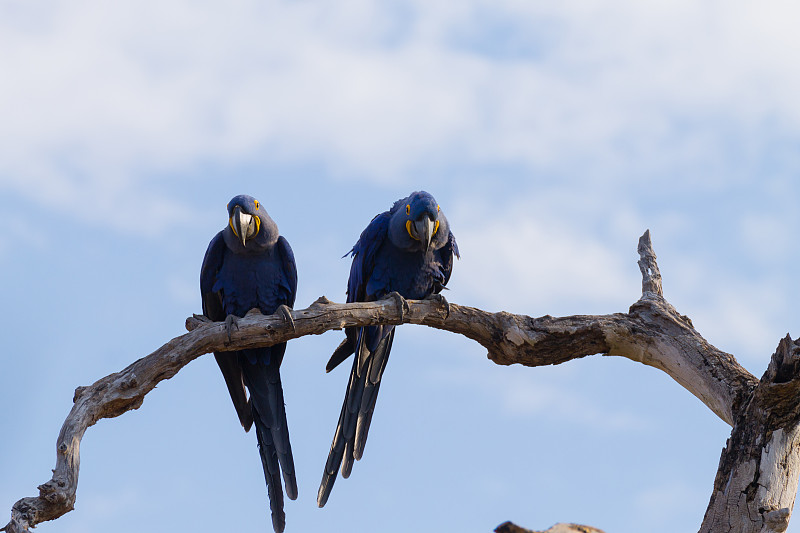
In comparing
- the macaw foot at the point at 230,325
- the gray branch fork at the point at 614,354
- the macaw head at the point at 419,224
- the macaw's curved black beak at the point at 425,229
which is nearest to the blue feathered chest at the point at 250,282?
the gray branch fork at the point at 614,354

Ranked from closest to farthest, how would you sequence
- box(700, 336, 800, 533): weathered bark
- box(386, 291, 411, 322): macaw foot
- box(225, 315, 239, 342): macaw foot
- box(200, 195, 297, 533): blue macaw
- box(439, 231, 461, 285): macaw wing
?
box(700, 336, 800, 533): weathered bark → box(225, 315, 239, 342): macaw foot → box(386, 291, 411, 322): macaw foot → box(200, 195, 297, 533): blue macaw → box(439, 231, 461, 285): macaw wing

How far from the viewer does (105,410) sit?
205 inches

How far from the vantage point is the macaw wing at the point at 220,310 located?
6.71 meters

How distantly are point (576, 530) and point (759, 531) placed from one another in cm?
220

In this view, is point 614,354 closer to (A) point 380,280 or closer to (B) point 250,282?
(A) point 380,280

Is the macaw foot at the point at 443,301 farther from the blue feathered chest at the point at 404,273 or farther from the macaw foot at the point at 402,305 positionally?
the blue feathered chest at the point at 404,273

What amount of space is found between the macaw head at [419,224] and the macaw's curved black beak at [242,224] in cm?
116

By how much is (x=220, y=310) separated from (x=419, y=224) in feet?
6.20

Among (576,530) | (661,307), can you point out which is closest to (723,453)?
(661,307)

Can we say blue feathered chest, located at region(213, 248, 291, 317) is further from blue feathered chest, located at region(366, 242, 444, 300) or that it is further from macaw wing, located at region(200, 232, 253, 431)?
blue feathered chest, located at region(366, 242, 444, 300)

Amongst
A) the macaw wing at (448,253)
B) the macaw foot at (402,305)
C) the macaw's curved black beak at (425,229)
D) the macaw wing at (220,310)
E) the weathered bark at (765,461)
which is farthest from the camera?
the macaw wing at (448,253)

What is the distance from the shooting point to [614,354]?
617 cm

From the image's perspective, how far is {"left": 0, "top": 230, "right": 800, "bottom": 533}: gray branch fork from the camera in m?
4.63

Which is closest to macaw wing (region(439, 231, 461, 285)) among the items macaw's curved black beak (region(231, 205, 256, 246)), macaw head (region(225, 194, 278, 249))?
macaw head (region(225, 194, 278, 249))
